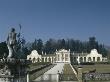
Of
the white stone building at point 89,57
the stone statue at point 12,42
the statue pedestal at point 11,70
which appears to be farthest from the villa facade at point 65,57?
the stone statue at point 12,42

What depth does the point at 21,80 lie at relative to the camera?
11.9m

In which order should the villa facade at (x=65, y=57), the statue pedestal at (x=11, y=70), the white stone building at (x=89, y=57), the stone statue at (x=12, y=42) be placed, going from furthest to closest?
the white stone building at (x=89, y=57)
the villa facade at (x=65, y=57)
the statue pedestal at (x=11, y=70)
the stone statue at (x=12, y=42)

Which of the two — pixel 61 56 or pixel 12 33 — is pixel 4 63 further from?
pixel 61 56

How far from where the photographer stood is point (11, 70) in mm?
11602

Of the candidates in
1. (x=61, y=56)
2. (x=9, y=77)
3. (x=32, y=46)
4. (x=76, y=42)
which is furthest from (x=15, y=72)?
(x=76, y=42)

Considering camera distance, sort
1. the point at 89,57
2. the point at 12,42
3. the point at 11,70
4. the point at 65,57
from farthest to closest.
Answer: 1. the point at 89,57
2. the point at 65,57
3. the point at 11,70
4. the point at 12,42

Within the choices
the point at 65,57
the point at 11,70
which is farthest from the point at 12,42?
the point at 65,57

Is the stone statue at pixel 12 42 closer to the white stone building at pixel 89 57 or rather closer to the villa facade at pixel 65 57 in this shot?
the villa facade at pixel 65 57

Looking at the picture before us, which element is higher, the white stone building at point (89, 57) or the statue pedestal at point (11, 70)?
the white stone building at point (89, 57)

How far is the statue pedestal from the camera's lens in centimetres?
1151

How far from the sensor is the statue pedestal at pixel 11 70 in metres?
11.5

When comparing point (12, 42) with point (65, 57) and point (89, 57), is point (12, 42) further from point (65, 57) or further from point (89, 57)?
point (89, 57)

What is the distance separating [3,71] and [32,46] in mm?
162505

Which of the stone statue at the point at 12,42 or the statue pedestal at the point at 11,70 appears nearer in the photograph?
the stone statue at the point at 12,42
